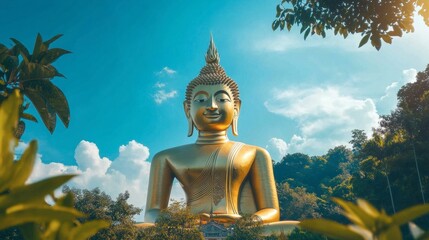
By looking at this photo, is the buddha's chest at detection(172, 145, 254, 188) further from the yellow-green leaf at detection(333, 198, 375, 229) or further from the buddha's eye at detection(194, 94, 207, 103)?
the yellow-green leaf at detection(333, 198, 375, 229)

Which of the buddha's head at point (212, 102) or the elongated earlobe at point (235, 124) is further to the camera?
the elongated earlobe at point (235, 124)

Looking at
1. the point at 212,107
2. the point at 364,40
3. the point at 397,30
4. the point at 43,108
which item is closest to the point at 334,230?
the point at 43,108

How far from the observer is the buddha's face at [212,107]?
1700 centimetres

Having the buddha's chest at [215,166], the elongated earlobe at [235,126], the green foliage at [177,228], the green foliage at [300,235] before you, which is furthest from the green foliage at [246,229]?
the elongated earlobe at [235,126]

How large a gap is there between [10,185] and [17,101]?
0.56 ft

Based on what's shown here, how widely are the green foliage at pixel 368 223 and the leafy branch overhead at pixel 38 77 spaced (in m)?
3.11

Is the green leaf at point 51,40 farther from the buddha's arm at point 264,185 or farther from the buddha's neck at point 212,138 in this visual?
the buddha's neck at point 212,138

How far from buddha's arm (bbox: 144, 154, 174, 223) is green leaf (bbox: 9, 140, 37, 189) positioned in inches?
624

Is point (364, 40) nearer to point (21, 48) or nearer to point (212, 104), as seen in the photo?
point (21, 48)

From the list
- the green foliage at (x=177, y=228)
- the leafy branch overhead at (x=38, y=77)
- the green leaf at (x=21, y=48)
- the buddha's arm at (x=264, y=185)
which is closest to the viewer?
the leafy branch overhead at (x=38, y=77)

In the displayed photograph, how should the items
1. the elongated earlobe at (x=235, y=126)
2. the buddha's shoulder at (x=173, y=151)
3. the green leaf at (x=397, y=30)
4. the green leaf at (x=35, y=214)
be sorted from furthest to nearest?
the elongated earlobe at (x=235, y=126), the buddha's shoulder at (x=173, y=151), the green leaf at (x=397, y=30), the green leaf at (x=35, y=214)

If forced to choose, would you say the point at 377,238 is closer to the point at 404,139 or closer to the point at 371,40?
the point at 371,40

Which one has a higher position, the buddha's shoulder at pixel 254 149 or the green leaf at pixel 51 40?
the buddha's shoulder at pixel 254 149

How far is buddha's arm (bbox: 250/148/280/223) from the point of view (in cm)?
1608
